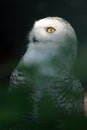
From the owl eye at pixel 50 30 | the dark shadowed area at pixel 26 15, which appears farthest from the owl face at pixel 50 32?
the dark shadowed area at pixel 26 15

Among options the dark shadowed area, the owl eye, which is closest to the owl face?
the owl eye

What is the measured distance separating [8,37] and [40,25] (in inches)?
104

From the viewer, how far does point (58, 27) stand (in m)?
1.97

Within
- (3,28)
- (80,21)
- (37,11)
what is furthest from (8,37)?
(80,21)

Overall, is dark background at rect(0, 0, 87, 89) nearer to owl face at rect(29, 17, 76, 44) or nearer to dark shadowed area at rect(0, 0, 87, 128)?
dark shadowed area at rect(0, 0, 87, 128)

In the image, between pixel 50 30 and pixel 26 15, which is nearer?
pixel 50 30

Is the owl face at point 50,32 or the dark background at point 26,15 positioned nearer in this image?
the owl face at point 50,32

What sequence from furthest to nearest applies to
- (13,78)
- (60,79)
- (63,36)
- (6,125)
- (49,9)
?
(49,9), (13,78), (60,79), (63,36), (6,125)

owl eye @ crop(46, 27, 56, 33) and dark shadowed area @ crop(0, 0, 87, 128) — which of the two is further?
dark shadowed area @ crop(0, 0, 87, 128)

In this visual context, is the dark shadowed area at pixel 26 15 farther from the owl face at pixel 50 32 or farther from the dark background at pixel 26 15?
the owl face at pixel 50 32

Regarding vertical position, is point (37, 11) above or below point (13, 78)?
above

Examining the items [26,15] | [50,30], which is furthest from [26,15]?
[50,30]

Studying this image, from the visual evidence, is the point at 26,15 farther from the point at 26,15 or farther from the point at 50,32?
the point at 50,32

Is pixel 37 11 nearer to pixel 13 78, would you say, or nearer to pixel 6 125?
pixel 13 78
